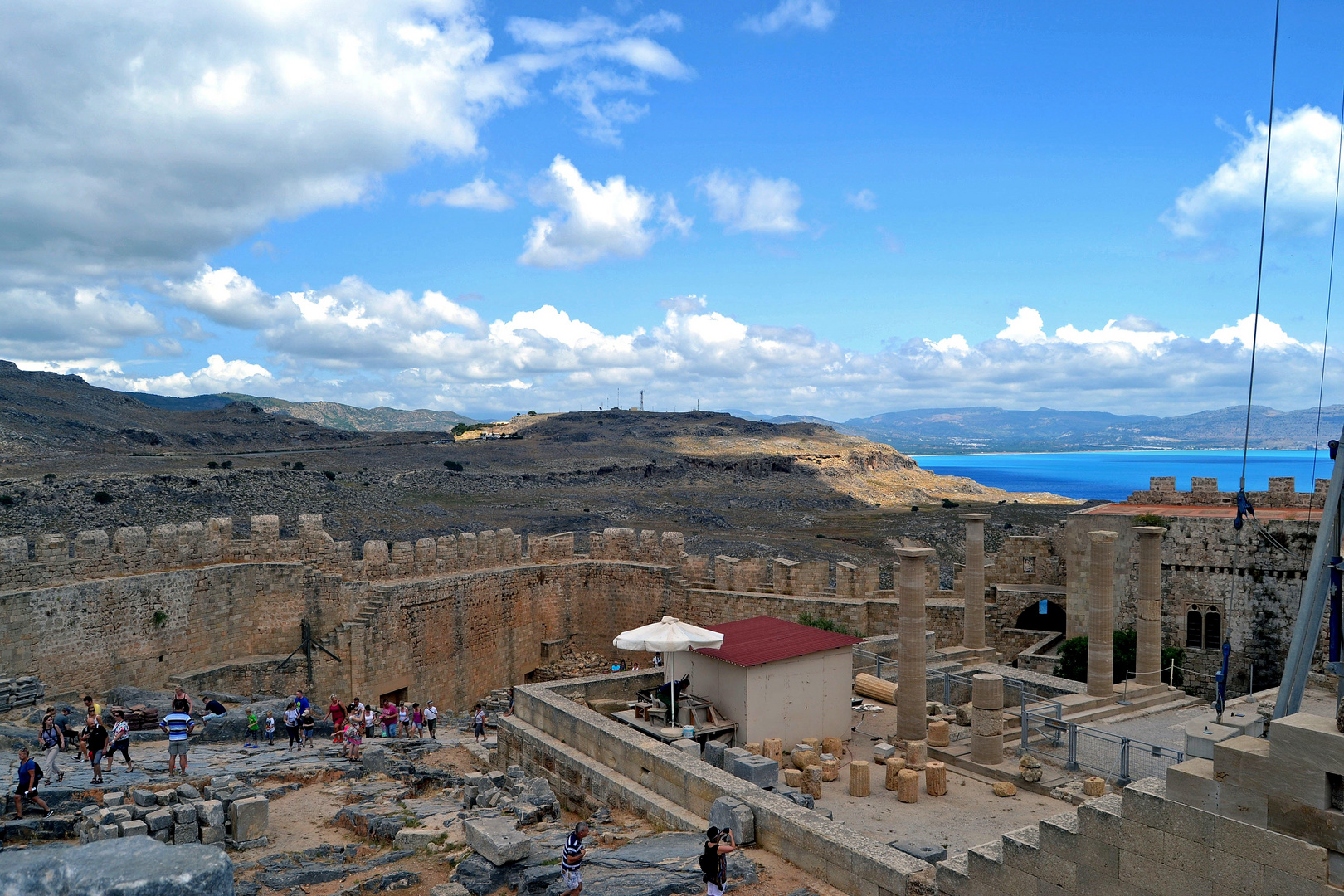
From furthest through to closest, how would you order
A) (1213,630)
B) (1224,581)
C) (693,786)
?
1. (1213,630)
2. (1224,581)
3. (693,786)

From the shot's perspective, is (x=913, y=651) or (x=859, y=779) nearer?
(x=859, y=779)

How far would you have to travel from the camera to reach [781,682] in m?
13.3

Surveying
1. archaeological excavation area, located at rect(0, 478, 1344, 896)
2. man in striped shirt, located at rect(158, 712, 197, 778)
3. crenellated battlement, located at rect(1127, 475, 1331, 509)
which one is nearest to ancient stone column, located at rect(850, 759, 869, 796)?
archaeological excavation area, located at rect(0, 478, 1344, 896)

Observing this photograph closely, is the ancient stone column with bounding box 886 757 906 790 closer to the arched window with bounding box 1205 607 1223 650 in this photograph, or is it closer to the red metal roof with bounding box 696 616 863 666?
the red metal roof with bounding box 696 616 863 666

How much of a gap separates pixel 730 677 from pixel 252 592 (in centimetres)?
1139

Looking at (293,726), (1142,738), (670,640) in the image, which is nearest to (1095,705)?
(1142,738)

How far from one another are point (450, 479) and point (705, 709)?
4595 cm

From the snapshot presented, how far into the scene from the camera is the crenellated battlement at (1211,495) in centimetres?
2288

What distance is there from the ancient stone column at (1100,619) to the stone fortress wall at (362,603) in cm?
486

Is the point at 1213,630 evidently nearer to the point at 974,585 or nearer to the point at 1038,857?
the point at 974,585

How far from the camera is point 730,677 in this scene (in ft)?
43.8

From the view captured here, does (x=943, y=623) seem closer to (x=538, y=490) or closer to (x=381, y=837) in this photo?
(x=381, y=837)

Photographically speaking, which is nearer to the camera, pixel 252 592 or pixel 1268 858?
pixel 1268 858

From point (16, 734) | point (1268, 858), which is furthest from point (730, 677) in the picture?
point (16, 734)
